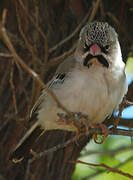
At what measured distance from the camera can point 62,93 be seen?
3.81 m

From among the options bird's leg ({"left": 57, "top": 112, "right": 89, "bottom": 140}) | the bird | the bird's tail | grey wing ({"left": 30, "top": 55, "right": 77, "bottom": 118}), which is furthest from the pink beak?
the bird's tail

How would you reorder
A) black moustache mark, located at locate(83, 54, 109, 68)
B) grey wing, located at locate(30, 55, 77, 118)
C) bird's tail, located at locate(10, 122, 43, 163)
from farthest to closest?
bird's tail, located at locate(10, 122, 43, 163), grey wing, located at locate(30, 55, 77, 118), black moustache mark, located at locate(83, 54, 109, 68)

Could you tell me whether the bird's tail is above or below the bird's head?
below

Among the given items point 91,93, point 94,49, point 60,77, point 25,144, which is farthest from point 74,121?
point 25,144

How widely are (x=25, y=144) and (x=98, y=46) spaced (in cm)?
148

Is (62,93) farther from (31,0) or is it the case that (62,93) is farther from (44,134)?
(31,0)

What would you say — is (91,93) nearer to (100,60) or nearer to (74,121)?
(100,60)

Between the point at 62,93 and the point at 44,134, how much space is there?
1.09 meters

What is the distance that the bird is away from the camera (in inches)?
146

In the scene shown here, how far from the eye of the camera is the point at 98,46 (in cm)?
375

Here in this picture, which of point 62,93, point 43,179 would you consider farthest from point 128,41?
point 43,179

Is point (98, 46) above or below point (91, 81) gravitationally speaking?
above

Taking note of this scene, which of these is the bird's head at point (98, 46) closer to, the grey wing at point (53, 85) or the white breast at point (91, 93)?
the white breast at point (91, 93)

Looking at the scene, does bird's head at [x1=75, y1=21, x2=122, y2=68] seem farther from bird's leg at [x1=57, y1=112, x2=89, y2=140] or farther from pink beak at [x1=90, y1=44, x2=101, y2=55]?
bird's leg at [x1=57, y1=112, x2=89, y2=140]
